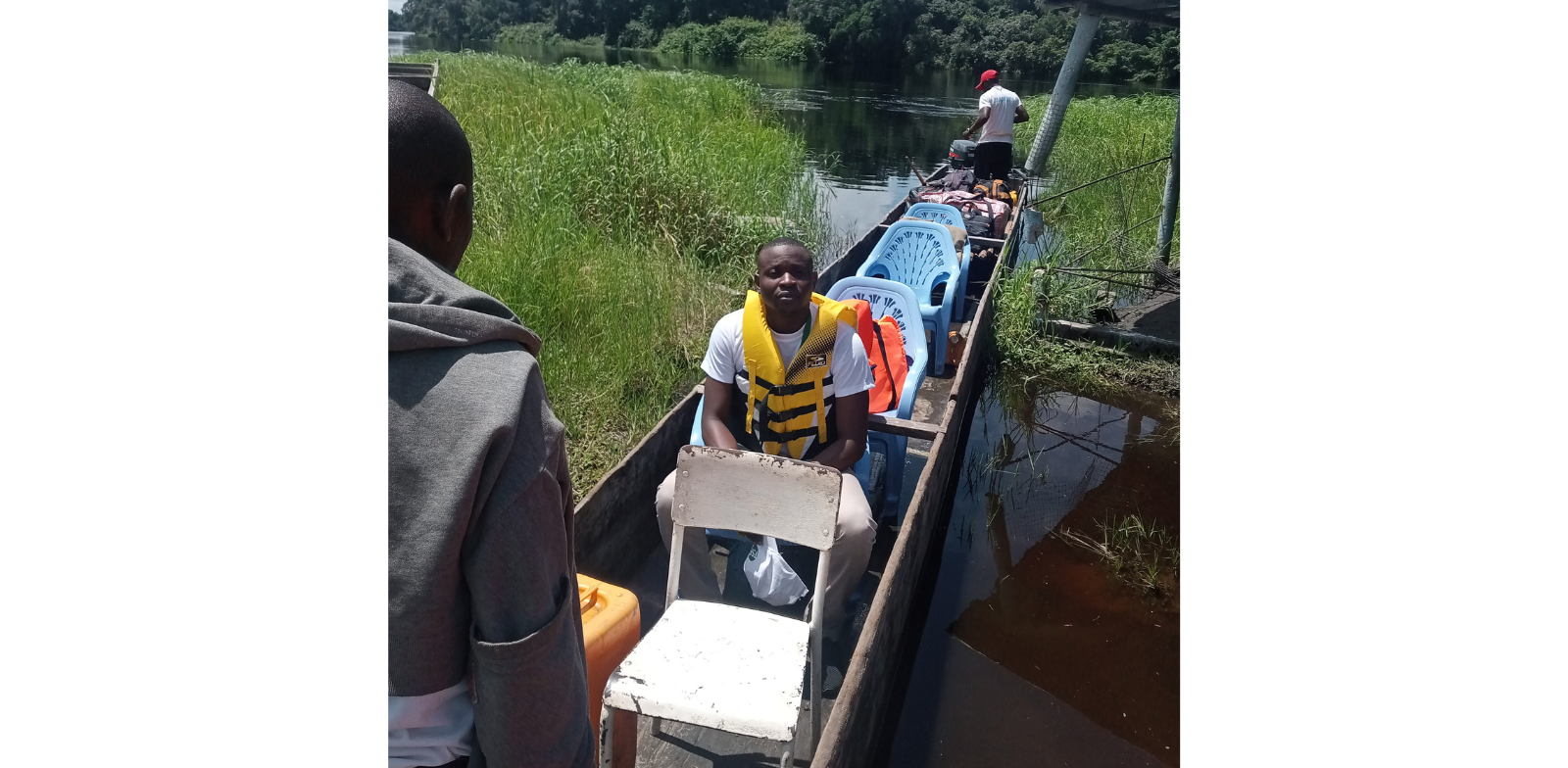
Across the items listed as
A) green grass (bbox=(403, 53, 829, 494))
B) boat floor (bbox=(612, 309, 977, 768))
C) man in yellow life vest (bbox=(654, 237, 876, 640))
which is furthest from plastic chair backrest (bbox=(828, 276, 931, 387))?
man in yellow life vest (bbox=(654, 237, 876, 640))

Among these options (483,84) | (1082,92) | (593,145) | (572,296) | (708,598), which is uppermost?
(1082,92)

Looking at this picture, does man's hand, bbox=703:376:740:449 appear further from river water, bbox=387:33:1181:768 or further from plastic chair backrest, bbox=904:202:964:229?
plastic chair backrest, bbox=904:202:964:229

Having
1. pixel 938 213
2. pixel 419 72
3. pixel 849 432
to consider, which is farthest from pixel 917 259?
pixel 419 72

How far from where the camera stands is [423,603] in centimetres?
94

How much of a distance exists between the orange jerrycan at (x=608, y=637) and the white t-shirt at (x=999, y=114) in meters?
8.49

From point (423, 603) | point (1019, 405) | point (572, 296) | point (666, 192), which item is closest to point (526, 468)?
point (423, 603)

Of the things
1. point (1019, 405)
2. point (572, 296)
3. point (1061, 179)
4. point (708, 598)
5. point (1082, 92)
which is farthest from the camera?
point (1082, 92)

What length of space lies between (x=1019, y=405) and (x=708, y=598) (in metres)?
3.52

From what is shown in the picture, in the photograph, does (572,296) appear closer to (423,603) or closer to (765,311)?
(765,311)

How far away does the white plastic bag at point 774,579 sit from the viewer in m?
2.81

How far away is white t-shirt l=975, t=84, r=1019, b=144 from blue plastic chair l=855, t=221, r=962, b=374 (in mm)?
3892

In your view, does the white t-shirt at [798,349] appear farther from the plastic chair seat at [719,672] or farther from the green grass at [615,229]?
the green grass at [615,229]

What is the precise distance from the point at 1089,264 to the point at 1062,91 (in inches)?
198

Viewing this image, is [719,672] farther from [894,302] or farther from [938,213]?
[938,213]
